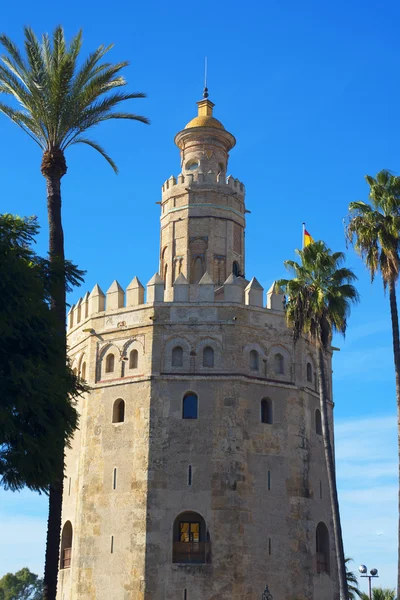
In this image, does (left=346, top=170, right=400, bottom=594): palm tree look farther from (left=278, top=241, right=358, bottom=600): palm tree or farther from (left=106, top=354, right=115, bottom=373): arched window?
(left=106, top=354, right=115, bottom=373): arched window

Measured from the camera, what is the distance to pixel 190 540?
101 feet

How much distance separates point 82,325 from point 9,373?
15691 millimetres

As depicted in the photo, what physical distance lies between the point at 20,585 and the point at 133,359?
209 ft

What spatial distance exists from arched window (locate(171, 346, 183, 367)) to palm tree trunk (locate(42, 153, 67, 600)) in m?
10.6

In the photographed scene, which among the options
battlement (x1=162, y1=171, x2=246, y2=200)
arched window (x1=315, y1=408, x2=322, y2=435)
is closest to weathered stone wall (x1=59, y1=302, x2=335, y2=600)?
arched window (x1=315, y1=408, x2=322, y2=435)

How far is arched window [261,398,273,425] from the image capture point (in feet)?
107

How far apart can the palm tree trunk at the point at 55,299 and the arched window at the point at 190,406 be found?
10737 millimetres

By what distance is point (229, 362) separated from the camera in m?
32.5

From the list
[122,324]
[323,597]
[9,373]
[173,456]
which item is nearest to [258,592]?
[323,597]

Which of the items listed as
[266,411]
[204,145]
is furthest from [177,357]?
[204,145]

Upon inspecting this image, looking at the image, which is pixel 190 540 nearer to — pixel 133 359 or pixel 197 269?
pixel 133 359

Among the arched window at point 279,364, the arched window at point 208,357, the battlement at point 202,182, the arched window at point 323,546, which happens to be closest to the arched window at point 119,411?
the arched window at point 208,357

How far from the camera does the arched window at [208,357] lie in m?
32.6

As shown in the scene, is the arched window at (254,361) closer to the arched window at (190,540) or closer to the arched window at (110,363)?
the arched window at (110,363)
